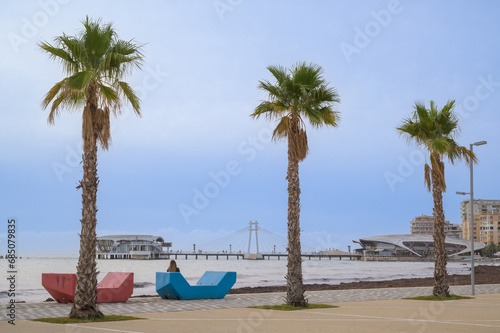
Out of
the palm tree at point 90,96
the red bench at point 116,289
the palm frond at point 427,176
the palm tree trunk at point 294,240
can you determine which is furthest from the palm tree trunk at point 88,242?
the palm frond at point 427,176

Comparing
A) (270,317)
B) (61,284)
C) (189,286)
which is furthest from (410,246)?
(270,317)

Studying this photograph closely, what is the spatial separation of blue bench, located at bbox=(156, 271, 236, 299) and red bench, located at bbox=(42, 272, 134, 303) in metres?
1.37

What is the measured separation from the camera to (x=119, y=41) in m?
14.2

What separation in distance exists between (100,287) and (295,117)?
8.64 metres

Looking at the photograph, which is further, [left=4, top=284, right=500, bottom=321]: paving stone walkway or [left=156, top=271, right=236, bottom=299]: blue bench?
[left=156, top=271, right=236, bottom=299]: blue bench

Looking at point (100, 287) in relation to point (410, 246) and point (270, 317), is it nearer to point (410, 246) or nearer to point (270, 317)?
point (270, 317)

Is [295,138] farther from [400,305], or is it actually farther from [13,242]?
[13,242]

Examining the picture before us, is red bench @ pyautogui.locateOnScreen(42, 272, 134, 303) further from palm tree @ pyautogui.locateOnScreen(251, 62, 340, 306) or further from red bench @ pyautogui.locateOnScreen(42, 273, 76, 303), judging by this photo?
palm tree @ pyautogui.locateOnScreen(251, 62, 340, 306)

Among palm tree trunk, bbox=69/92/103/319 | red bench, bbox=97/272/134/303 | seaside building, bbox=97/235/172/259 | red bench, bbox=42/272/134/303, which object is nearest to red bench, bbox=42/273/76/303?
red bench, bbox=42/272/134/303

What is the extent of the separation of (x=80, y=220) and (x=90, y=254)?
905mm

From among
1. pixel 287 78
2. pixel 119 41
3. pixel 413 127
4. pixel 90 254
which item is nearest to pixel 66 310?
pixel 90 254

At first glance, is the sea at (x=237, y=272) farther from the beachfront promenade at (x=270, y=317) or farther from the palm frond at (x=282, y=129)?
the palm frond at (x=282, y=129)

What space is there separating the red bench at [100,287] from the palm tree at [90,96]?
4297 mm

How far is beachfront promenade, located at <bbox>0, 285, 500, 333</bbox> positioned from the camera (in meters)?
11.7
